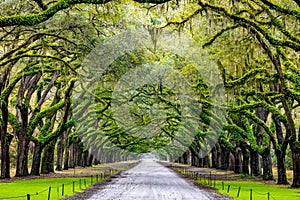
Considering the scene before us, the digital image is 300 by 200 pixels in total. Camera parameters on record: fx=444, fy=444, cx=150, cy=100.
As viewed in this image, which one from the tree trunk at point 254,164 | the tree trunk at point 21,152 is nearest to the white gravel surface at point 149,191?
the tree trunk at point 21,152

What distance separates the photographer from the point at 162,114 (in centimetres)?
5166

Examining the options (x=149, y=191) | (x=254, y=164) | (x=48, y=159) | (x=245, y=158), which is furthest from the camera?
(x=245, y=158)

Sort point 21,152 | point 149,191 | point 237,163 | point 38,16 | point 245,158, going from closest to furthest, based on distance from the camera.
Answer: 1. point 38,16
2. point 149,191
3. point 21,152
4. point 245,158
5. point 237,163

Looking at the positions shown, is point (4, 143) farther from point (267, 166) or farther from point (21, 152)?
point (267, 166)

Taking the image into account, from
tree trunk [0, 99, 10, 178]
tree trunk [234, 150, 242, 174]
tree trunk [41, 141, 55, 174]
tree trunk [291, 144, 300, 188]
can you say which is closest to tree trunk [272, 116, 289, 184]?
tree trunk [291, 144, 300, 188]

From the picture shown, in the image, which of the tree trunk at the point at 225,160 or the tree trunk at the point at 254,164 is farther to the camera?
the tree trunk at the point at 225,160

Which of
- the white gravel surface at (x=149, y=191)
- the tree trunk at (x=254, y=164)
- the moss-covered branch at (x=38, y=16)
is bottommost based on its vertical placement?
the white gravel surface at (x=149, y=191)

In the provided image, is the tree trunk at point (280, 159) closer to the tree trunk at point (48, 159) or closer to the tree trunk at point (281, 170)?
the tree trunk at point (281, 170)

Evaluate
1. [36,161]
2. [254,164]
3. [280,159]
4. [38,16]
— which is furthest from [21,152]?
[38,16]

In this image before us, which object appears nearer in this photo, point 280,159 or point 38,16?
point 38,16

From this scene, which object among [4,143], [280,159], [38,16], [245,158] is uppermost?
[38,16]

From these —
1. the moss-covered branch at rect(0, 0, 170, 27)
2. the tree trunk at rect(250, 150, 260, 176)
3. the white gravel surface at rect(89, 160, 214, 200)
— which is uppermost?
the moss-covered branch at rect(0, 0, 170, 27)

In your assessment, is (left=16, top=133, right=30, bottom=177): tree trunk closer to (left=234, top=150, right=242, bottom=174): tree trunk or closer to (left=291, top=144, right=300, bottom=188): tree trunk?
(left=291, top=144, right=300, bottom=188): tree trunk

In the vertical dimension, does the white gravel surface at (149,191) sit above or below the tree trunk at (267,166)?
below
